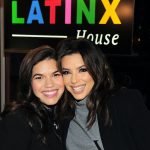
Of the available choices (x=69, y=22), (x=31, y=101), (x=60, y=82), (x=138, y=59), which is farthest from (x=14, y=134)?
(x=138, y=59)

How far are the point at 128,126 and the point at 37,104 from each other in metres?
0.50

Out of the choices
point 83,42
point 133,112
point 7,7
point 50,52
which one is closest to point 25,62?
point 50,52

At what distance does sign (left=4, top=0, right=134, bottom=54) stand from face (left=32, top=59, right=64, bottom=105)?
0.76 m

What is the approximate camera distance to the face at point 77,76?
188 centimetres

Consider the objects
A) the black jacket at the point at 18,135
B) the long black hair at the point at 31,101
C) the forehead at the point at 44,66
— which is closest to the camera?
the black jacket at the point at 18,135

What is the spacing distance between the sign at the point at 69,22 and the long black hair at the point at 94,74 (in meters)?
0.61

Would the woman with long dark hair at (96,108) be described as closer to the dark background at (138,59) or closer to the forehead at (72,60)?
the forehead at (72,60)

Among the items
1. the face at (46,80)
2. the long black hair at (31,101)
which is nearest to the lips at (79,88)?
the face at (46,80)

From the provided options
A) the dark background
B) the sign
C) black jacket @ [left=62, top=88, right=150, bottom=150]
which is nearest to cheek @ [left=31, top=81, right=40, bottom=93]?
black jacket @ [left=62, top=88, right=150, bottom=150]

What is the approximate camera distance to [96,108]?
72.9 inches

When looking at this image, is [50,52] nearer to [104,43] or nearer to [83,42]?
[83,42]

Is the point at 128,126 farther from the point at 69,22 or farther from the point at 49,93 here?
the point at 69,22

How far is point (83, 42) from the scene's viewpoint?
1941 mm

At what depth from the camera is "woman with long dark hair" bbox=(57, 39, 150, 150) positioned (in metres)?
1.75
